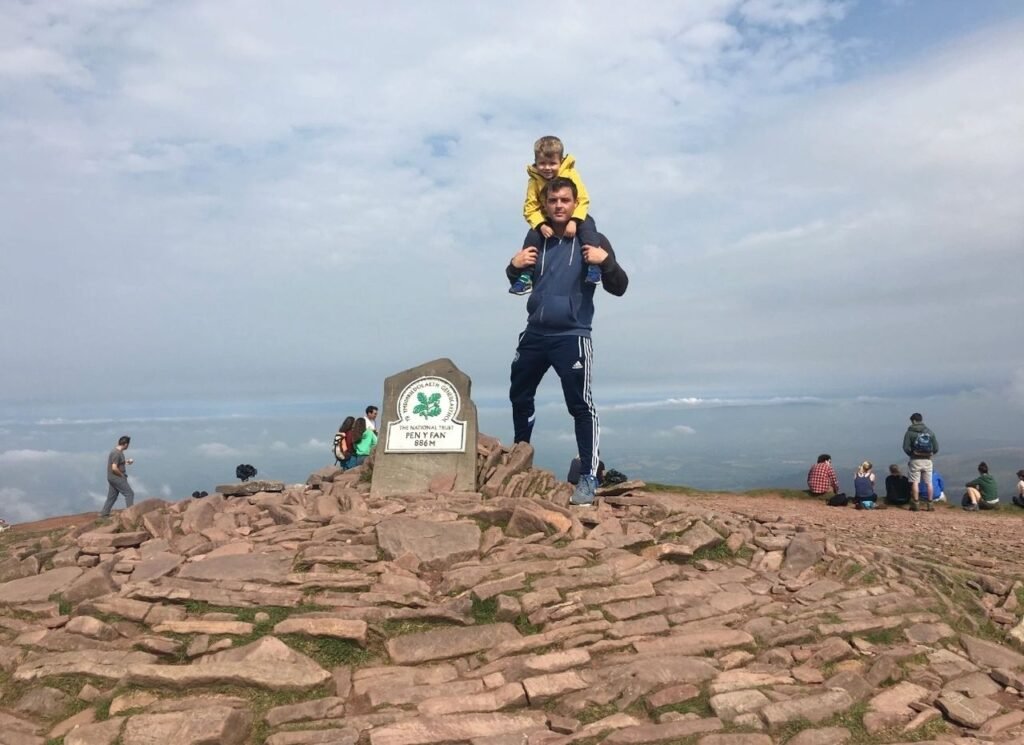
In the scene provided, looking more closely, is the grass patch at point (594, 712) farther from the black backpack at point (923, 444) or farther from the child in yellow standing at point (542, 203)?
the black backpack at point (923, 444)

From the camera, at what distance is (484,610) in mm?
6703

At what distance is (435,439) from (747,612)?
16.4 ft

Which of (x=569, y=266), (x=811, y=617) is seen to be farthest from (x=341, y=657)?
(x=569, y=266)

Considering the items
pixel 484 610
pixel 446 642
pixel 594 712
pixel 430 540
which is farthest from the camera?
pixel 430 540

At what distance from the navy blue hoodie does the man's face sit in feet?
1.10

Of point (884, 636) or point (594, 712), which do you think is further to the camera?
point (884, 636)

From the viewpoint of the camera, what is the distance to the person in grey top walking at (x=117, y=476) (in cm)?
1574

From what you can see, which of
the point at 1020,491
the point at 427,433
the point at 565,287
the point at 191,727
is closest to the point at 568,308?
the point at 565,287

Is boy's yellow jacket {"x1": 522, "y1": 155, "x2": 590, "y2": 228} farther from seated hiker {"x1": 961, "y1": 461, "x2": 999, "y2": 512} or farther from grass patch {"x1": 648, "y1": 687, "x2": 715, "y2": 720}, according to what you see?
seated hiker {"x1": 961, "y1": 461, "x2": 999, "y2": 512}

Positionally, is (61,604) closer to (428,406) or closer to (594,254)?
(428,406)

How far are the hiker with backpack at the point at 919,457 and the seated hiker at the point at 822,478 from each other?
2.01 m

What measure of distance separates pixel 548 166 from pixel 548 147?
0.25m

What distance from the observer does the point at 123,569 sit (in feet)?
24.8

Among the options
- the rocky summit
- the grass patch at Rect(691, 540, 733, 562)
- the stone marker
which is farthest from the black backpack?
the stone marker
